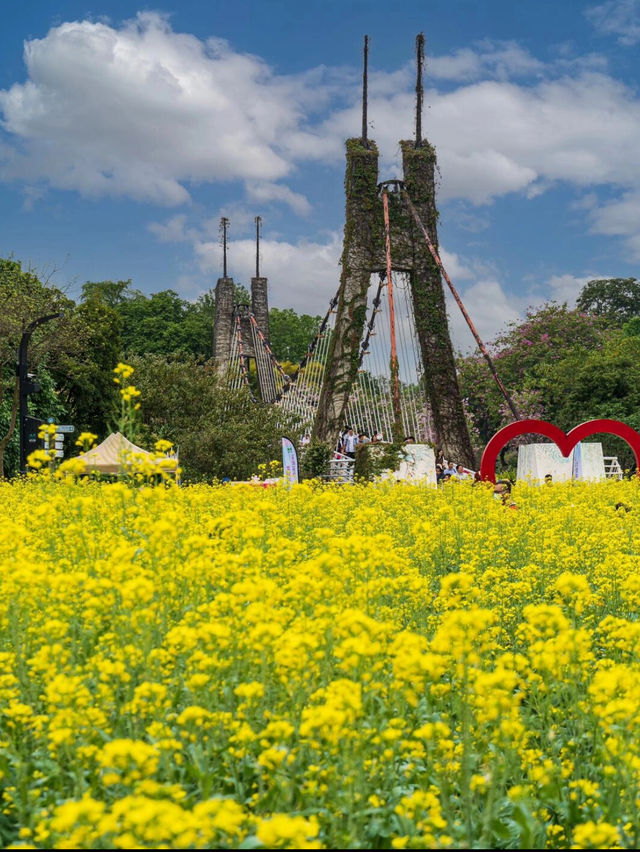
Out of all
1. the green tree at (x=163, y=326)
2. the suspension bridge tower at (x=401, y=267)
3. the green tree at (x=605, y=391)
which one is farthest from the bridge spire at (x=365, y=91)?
the green tree at (x=163, y=326)

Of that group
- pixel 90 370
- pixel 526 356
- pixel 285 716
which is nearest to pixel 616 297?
pixel 526 356

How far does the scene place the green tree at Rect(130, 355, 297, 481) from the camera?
25.4 metres

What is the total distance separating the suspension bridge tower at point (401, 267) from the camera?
70.0 feet

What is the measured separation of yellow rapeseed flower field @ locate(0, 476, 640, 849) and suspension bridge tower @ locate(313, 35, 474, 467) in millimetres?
16119

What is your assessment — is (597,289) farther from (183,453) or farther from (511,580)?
(511,580)

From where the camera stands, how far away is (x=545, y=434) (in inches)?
650

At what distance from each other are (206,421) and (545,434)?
13.0 m

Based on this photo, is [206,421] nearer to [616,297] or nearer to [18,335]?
[18,335]

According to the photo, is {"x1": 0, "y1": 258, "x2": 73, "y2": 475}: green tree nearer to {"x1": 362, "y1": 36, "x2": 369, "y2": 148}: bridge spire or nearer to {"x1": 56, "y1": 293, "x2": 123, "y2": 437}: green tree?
{"x1": 56, "y1": 293, "x2": 123, "y2": 437}: green tree

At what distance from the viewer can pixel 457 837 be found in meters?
2.91

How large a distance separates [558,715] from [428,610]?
1.89m

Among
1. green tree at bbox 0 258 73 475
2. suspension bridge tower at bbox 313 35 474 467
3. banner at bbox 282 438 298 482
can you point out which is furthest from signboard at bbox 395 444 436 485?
green tree at bbox 0 258 73 475

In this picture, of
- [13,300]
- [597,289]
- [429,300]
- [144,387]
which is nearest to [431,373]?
[429,300]

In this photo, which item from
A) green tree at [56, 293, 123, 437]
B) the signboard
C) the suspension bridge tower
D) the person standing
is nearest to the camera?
the signboard
